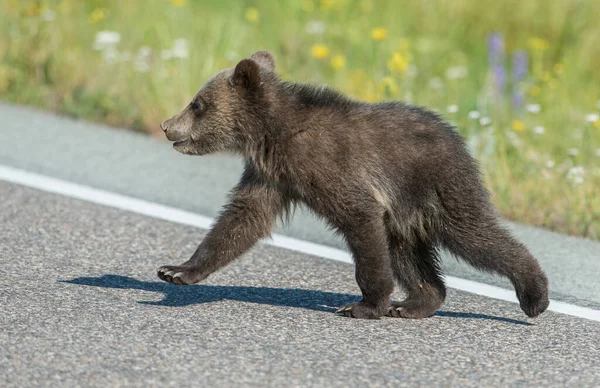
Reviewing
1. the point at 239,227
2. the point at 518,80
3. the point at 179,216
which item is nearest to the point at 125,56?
the point at 518,80

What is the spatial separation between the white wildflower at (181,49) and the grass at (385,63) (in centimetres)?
3

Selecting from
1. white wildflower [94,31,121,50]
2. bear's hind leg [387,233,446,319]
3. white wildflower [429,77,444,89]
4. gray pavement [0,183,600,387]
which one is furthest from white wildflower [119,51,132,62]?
bear's hind leg [387,233,446,319]

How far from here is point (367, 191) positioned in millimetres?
5387

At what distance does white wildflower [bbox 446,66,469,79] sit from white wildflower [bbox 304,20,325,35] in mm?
1450

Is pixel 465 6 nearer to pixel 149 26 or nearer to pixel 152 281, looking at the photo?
pixel 149 26

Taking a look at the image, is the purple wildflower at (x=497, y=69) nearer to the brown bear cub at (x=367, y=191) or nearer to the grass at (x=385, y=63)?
the grass at (x=385, y=63)

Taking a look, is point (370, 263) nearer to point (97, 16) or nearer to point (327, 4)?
point (97, 16)

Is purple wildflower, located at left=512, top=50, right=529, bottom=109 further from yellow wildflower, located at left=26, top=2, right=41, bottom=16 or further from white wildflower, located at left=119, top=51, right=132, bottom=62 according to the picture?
yellow wildflower, located at left=26, top=2, right=41, bottom=16

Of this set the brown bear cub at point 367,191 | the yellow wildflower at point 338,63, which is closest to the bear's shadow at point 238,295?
the brown bear cub at point 367,191

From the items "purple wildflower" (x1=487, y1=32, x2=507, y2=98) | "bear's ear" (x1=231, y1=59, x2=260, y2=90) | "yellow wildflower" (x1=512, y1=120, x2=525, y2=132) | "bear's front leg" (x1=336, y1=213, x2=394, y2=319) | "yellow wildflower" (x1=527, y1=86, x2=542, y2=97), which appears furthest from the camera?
"yellow wildflower" (x1=527, y1=86, x2=542, y2=97)

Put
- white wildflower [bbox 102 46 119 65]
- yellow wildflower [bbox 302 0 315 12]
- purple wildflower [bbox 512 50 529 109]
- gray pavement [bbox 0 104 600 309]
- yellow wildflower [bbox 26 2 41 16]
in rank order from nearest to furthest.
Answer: gray pavement [bbox 0 104 600 309]
purple wildflower [bbox 512 50 529 109]
white wildflower [bbox 102 46 119 65]
yellow wildflower [bbox 26 2 41 16]
yellow wildflower [bbox 302 0 315 12]

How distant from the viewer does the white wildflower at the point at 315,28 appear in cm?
1207

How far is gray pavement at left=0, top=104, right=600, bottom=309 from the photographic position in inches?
251

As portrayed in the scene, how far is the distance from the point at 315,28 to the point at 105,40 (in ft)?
7.53
